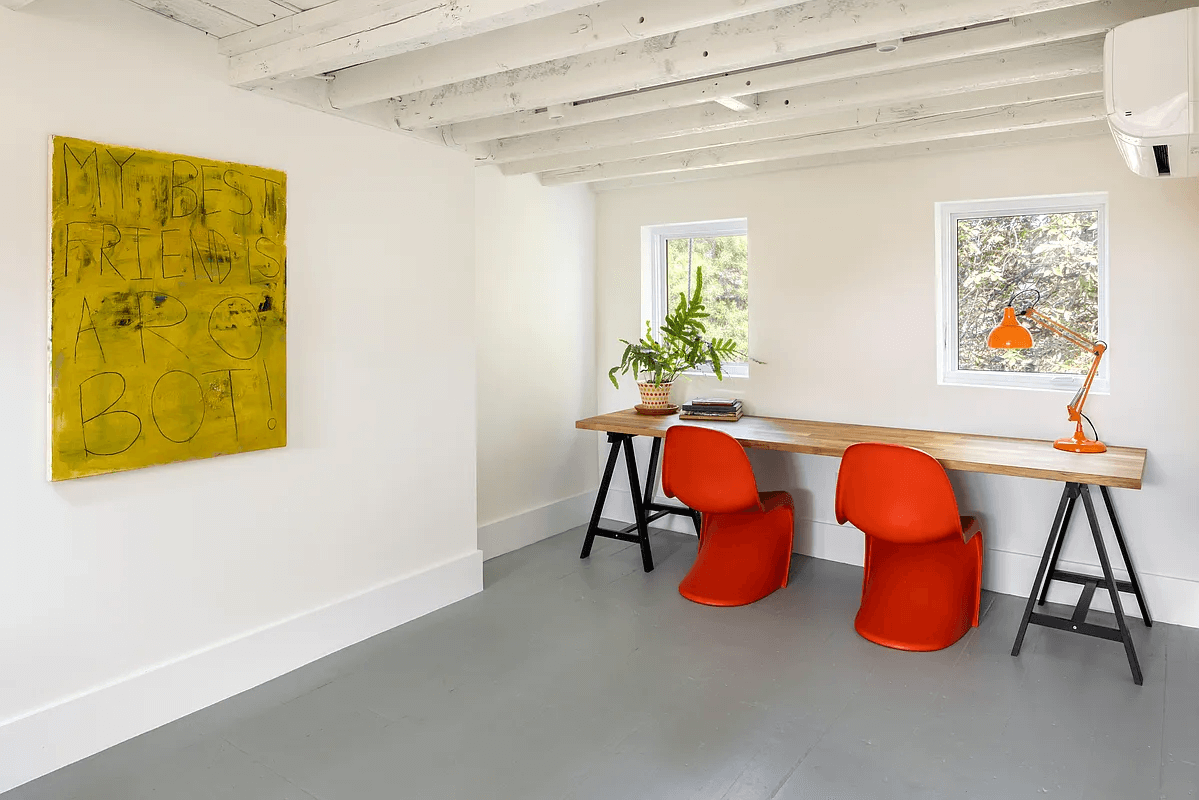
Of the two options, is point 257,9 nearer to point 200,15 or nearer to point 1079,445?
point 200,15

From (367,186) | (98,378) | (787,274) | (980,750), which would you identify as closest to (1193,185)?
(787,274)

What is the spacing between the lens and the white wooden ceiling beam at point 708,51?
82.1 inches

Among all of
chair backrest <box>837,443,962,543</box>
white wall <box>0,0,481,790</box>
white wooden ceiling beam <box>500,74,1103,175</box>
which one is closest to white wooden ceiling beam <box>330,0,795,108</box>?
white wall <box>0,0,481,790</box>

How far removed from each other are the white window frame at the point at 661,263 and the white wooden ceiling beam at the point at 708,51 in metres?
1.90

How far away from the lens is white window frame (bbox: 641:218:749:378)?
4.63 metres

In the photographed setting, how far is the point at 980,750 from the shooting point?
7.91 feet

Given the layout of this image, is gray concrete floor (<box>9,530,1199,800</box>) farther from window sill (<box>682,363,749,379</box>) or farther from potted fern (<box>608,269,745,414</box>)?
window sill (<box>682,363,749,379</box>)

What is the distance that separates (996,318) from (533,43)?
2656mm

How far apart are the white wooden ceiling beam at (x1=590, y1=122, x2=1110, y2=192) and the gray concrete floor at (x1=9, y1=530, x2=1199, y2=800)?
2100 mm

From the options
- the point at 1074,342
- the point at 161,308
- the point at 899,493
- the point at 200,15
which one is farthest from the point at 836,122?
the point at 161,308

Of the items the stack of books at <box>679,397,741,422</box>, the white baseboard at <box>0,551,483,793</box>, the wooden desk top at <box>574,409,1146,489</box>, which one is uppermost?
the stack of books at <box>679,397,741,422</box>

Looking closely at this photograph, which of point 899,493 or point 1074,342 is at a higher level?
point 1074,342

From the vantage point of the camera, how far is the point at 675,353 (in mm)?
4477

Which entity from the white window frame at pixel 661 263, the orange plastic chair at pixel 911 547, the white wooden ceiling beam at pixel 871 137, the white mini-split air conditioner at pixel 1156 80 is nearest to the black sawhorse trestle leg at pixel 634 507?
the white window frame at pixel 661 263
